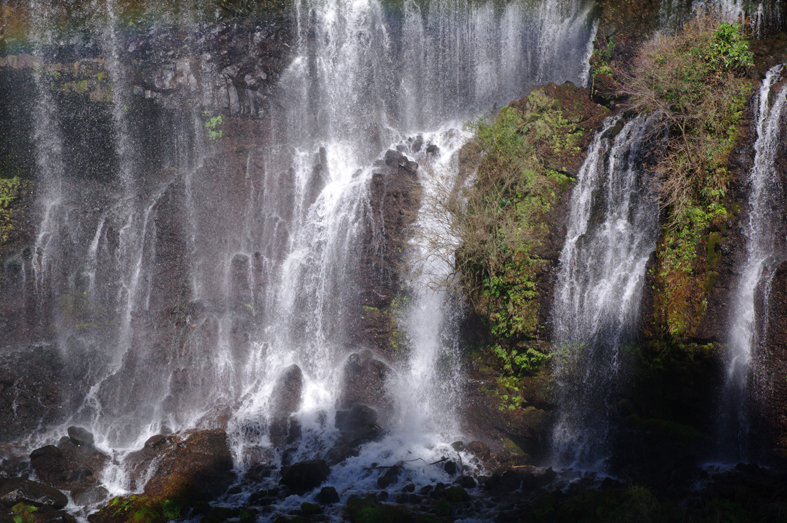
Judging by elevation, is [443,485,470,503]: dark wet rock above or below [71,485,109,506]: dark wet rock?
above

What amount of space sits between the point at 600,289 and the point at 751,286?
3512 mm

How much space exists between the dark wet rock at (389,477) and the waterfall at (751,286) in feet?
26.5

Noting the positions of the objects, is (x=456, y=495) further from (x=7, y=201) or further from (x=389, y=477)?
(x=7, y=201)

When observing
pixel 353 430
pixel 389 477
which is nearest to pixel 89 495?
pixel 353 430

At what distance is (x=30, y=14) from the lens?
71.6ft

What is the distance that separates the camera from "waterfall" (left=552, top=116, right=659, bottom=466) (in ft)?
47.7

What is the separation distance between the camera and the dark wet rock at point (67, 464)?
53.0ft

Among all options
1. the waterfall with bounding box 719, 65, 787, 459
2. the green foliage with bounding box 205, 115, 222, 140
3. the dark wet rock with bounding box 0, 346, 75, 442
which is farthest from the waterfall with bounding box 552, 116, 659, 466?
the dark wet rock with bounding box 0, 346, 75, 442

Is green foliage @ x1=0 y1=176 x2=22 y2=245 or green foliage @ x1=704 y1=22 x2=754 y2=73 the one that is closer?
green foliage @ x1=704 y1=22 x2=754 y2=73

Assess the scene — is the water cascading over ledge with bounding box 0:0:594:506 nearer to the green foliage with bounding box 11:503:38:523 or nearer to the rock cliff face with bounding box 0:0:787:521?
the rock cliff face with bounding box 0:0:787:521

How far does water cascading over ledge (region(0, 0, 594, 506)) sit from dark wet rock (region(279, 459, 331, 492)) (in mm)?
3462

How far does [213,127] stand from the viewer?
2372 centimetres

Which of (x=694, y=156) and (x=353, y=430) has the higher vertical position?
(x=694, y=156)

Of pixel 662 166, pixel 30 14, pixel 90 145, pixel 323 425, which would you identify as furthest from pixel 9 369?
pixel 662 166
